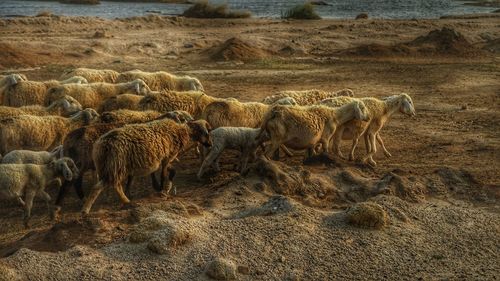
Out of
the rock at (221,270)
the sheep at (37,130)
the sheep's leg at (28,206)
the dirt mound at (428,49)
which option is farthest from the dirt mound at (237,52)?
the rock at (221,270)

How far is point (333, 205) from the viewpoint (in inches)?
352

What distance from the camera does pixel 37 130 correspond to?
10.4 meters

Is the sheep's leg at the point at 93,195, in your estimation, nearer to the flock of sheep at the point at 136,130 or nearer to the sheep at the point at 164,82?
the flock of sheep at the point at 136,130

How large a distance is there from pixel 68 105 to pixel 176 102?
1962 millimetres

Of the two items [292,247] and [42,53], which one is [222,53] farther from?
[292,247]

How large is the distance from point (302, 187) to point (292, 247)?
201 cm

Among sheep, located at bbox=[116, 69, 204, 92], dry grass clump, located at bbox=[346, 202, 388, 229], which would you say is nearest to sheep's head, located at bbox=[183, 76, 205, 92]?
sheep, located at bbox=[116, 69, 204, 92]

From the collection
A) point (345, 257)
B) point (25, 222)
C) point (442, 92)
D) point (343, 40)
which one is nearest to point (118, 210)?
point (25, 222)

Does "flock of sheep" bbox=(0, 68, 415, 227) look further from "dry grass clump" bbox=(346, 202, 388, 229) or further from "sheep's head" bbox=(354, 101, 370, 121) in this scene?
"dry grass clump" bbox=(346, 202, 388, 229)

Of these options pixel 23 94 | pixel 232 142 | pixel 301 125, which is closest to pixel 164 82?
pixel 23 94

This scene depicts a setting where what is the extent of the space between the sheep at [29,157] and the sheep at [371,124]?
506cm

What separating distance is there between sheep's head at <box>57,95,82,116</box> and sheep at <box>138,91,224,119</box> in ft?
3.81

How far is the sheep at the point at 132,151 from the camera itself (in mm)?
8688

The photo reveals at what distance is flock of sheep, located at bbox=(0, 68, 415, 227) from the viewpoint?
347 inches
